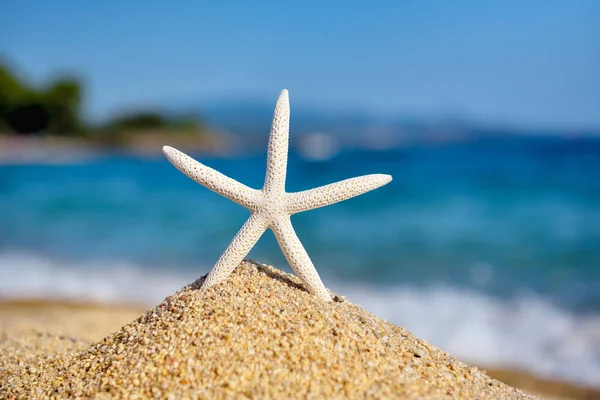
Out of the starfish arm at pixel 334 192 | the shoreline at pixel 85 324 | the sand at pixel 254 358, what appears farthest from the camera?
the shoreline at pixel 85 324

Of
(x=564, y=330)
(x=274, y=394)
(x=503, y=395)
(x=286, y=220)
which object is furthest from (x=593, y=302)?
(x=274, y=394)

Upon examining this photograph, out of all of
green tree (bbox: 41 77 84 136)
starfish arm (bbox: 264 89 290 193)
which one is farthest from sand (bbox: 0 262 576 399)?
green tree (bbox: 41 77 84 136)

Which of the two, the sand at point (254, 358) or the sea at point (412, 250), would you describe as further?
the sea at point (412, 250)

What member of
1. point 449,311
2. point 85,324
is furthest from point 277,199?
point 449,311

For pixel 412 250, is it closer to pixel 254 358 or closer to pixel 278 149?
pixel 278 149

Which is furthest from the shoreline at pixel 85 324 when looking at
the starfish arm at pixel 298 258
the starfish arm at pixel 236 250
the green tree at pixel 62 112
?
the green tree at pixel 62 112

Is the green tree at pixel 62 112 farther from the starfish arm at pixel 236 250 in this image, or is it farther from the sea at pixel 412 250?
the starfish arm at pixel 236 250

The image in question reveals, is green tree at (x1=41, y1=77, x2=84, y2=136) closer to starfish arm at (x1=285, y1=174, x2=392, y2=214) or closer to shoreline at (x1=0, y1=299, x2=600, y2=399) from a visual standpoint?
shoreline at (x1=0, y1=299, x2=600, y2=399)
